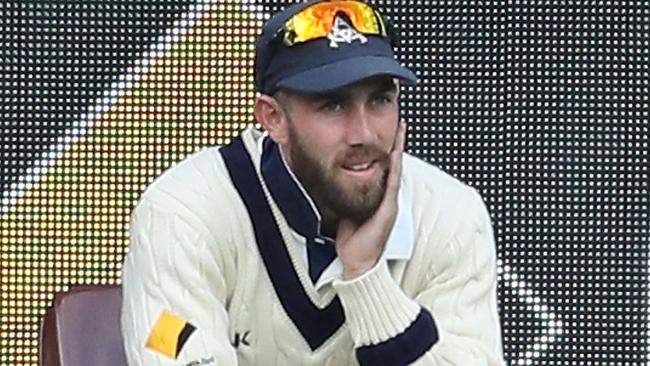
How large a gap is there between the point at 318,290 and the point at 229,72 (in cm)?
126

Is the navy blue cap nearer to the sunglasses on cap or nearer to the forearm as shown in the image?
the sunglasses on cap

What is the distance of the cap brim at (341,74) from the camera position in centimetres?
236

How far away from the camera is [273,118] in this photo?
97.7 inches

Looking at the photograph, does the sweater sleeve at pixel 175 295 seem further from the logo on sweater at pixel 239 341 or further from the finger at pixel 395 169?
the finger at pixel 395 169

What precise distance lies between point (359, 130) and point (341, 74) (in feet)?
0.30

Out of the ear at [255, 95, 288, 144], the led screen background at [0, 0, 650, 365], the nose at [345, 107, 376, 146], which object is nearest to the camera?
the nose at [345, 107, 376, 146]

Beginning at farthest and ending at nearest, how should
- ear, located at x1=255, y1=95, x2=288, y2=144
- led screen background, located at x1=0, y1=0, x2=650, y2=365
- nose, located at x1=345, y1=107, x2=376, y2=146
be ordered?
led screen background, located at x1=0, y1=0, x2=650, y2=365 < ear, located at x1=255, y1=95, x2=288, y2=144 < nose, located at x1=345, y1=107, x2=376, y2=146

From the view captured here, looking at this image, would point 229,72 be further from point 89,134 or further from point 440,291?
point 440,291

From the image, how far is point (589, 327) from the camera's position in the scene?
374 centimetres

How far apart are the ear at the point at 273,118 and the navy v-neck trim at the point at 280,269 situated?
0.28 ft

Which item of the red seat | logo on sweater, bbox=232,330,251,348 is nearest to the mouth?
logo on sweater, bbox=232,330,251,348

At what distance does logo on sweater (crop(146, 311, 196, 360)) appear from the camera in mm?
2402

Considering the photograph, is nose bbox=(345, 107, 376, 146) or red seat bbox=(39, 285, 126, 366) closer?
nose bbox=(345, 107, 376, 146)

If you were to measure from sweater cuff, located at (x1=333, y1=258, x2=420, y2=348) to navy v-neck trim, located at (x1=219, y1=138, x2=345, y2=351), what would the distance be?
0.07 m
